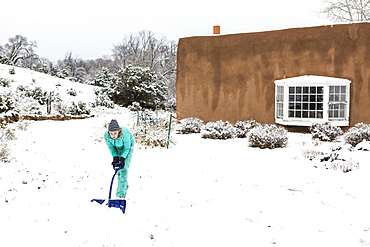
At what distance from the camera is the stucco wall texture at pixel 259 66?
41.1 feet

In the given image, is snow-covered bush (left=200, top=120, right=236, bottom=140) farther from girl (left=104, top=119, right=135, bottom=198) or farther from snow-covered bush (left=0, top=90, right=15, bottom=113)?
snow-covered bush (left=0, top=90, right=15, bottom=113)

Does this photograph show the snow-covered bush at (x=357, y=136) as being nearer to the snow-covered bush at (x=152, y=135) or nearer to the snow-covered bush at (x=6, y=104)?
the snow-covered bush at (x=152, y=135)

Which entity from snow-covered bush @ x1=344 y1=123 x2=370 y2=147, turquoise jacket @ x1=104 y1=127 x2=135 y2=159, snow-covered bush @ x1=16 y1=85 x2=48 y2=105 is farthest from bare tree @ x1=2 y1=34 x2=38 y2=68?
turquoise jacket @ x1=104 y1=127 x2=135 y2=159

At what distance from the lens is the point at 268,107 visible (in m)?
13.8

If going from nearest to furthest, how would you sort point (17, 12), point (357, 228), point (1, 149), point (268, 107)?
point (357, 228), point (1, 149), point (268, 107), point (17, 12)

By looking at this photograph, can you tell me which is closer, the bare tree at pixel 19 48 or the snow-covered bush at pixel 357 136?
the snow-covered bush at pixel 357 136

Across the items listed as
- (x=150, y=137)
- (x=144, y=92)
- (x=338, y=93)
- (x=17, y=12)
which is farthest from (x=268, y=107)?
(x=17, y=12)

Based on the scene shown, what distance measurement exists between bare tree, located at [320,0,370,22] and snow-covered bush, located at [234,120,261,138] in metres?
14.7

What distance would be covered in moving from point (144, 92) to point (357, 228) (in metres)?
23.4

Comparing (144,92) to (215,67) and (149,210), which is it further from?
(149,210)

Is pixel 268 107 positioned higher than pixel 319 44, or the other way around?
pixel 319 44

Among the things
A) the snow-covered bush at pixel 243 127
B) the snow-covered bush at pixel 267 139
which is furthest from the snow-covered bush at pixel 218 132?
the snow-covered bush at pixel 267 139

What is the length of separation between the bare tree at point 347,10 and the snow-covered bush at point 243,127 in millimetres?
14697

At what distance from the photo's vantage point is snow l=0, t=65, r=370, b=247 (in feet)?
12.8
